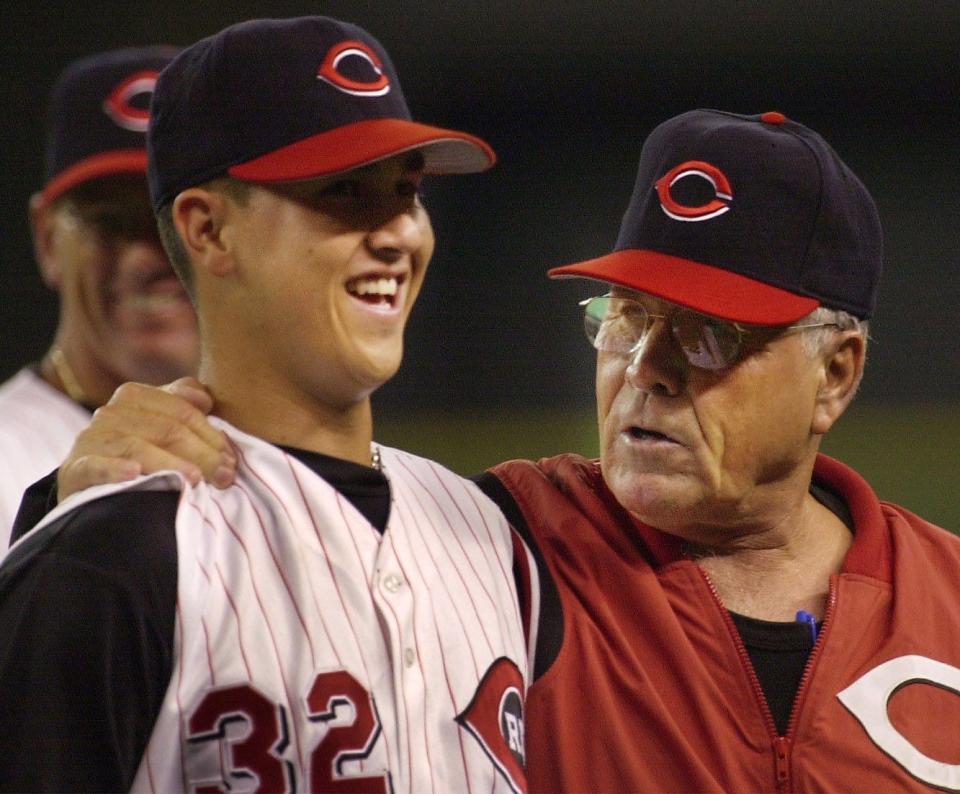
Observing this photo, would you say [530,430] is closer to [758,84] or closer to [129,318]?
[758,84]

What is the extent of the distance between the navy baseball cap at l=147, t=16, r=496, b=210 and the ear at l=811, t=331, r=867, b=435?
54cm

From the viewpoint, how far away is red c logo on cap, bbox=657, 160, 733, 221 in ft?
4.91

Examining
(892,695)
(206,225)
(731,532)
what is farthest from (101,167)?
(892,695)

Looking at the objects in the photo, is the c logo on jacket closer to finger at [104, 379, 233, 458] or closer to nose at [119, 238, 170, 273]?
finger at [104, 379, 233, 458]

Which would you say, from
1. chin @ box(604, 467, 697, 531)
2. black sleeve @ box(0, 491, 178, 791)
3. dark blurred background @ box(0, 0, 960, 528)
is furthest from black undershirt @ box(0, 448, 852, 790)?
dark blurred background @ box(0, 0, 960, 528)

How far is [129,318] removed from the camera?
1.73 meters

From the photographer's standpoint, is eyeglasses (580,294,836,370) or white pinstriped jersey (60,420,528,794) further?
eyeglasses (580,294,836,370)

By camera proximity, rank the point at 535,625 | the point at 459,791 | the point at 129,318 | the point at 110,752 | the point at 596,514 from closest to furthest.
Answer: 1. the point at 110,752
2. the point at 459,791
3. the point at 535,625
4. the point at 596,514
5. the point at 129,318

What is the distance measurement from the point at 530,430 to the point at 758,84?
1.75m

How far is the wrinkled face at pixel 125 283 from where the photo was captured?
172 centimetres

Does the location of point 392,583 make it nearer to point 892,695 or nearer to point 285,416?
point 285,416

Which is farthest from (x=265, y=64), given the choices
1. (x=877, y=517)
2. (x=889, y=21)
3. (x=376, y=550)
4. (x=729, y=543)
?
(x=889, y=21)

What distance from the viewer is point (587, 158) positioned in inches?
225

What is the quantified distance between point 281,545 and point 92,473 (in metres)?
0.17
